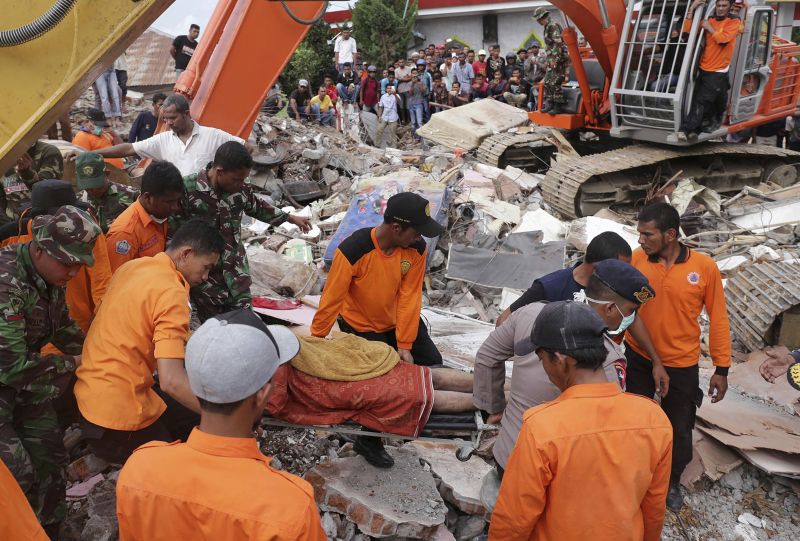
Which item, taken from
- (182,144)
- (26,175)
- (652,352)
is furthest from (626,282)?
(26,175)

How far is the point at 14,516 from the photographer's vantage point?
183 cm

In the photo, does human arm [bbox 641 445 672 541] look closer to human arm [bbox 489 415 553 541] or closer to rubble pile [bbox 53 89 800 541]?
human arm [bbox 489 415 553 541]

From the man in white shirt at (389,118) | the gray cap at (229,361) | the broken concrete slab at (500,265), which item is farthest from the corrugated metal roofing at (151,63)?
the gray cap at (229,361)

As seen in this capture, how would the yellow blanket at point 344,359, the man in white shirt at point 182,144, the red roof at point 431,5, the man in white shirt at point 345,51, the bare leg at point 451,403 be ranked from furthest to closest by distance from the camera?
the red roof at point 431,5 < the man in white shirt at point 345,51 < the man in white shirt at point 182,144 < the bare leg at point 451,403 < the yellow blanket at point 344,359

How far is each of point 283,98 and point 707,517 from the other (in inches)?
639

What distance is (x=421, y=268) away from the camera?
13.0ft

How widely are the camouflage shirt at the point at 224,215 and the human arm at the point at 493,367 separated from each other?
2103mm

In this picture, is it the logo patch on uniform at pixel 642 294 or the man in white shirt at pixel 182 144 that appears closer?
the logo patch on uniform at pixel 642 294

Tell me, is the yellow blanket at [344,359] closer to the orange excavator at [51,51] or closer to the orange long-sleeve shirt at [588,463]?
the orange long-sleeve shirt at [588,463]

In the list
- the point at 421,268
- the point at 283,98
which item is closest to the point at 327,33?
the point at 283,98

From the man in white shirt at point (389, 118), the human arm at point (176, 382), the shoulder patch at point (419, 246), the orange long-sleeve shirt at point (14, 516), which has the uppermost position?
the orange long-sleeve shirt at point (14, 516)

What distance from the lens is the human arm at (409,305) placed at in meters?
3.90

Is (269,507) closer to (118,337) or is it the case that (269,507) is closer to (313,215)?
(118,337)

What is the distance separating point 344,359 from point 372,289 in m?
0.69
